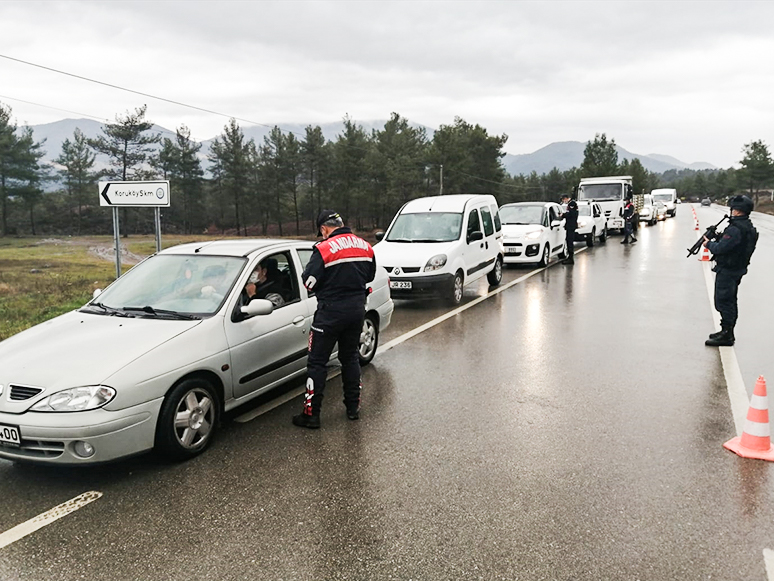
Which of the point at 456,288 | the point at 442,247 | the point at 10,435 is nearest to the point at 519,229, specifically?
the point at 442,247

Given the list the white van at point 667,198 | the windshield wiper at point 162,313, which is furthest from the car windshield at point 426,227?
the white van at point 667,198

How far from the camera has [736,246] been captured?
23.4ft

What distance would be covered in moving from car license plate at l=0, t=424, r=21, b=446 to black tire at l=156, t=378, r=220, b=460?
83 cm

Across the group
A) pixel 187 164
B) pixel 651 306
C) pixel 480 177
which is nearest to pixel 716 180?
pixel 480 177

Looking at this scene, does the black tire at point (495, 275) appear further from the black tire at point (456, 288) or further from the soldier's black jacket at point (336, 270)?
the soldier's black jacket at point (336, 270)

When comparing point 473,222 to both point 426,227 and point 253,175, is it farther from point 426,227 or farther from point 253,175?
point 253,175

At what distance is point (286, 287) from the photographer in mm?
5688

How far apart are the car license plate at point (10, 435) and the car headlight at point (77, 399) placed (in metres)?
0.17

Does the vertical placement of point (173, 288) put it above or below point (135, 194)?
below

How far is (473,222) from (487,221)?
0.86m

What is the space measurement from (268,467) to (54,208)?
220ft

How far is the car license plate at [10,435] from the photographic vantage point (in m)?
3.68

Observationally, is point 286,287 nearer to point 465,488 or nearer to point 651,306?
point 465,488

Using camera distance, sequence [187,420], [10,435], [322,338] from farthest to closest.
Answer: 1. [322,338]
2. [187,420]
3. [10,435]
